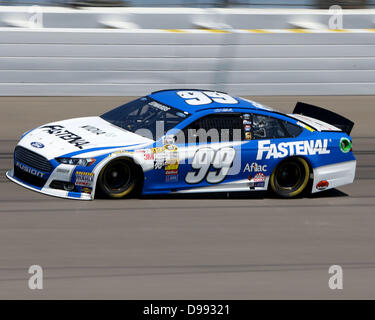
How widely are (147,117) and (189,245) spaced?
2.25 metres

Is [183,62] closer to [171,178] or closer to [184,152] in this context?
[184,152]

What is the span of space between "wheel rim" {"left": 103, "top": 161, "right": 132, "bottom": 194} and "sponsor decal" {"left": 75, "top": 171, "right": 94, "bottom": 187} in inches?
7.7

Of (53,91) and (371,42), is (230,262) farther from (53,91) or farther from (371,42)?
(371,42)

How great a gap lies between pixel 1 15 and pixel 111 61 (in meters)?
2.25

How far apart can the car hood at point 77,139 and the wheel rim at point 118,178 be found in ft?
0.84

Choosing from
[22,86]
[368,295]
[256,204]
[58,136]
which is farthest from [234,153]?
[22,86]

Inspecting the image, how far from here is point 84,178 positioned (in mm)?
7930

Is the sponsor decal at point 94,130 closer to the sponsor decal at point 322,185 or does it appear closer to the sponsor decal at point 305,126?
the sponsor decal at point 305,126

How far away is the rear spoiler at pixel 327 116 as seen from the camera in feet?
31.0

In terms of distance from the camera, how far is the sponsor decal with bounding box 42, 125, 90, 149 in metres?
8.14
